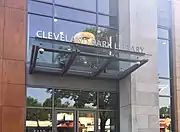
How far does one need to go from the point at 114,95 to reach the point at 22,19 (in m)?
5.07

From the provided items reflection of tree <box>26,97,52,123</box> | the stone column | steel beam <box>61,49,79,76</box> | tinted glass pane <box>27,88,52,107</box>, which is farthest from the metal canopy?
reflection of tree <box>26,97,52,123</box>

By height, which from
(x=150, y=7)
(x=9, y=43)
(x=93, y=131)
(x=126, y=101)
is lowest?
(x=93, y=131)

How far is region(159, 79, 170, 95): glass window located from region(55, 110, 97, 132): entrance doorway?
367 centimetres

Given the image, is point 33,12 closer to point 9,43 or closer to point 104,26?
point 9,43

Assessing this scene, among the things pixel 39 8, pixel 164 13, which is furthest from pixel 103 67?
pixel 164 13

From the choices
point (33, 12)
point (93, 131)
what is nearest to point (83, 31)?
point (33, 12)

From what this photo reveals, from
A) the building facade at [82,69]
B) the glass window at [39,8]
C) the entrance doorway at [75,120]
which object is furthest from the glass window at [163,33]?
the glass window at [39,8]

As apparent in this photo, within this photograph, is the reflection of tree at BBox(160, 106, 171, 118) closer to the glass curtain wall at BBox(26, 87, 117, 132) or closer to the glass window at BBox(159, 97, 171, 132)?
the glass window at BBox(159, 97, 171, 132)

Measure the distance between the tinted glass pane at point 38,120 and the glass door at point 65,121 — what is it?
334mm

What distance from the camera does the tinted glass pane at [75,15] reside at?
14.4m

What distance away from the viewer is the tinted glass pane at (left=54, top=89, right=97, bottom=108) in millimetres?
13742

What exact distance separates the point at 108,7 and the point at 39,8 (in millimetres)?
3302

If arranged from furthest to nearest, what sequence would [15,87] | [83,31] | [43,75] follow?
1. [83,31]
2. [43,75]
3. [15,87]

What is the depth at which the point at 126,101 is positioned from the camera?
1423 cm
